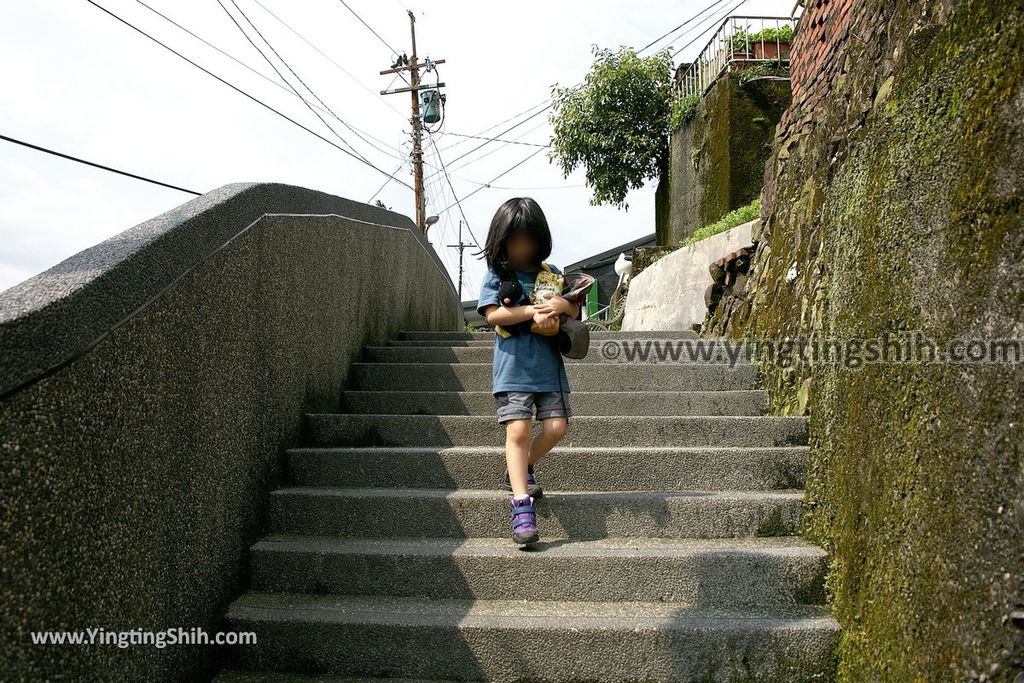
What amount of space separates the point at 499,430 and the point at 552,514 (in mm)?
686

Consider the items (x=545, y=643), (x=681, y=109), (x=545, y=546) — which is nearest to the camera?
(x=545, y=643)

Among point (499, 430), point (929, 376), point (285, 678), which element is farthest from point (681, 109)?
point (285, 678)

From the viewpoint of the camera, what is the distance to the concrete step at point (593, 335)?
16.7 feet

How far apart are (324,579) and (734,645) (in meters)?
1.34

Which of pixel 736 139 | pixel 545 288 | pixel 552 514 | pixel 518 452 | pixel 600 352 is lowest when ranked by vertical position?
pixel 552 514

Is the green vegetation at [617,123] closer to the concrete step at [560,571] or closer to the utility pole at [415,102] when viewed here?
the utility pole at [415,102]

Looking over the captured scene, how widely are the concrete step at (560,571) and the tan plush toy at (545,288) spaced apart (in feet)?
2.56

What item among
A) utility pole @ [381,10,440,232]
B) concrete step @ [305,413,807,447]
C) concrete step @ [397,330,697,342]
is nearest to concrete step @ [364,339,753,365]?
concrete step @ [397,330,697,342]

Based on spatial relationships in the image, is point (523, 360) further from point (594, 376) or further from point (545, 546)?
point (594, 376)

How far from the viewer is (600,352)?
4.72 m

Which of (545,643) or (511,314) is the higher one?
(511,314)

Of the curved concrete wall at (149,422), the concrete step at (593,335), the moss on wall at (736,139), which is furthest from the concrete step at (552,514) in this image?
the moss on wall at (736,139)

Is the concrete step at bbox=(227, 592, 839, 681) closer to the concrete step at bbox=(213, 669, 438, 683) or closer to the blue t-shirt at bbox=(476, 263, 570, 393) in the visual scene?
the concrete step at bbox=(213, 669, 438, 683)

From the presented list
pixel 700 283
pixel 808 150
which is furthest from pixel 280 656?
pixel 700 283
